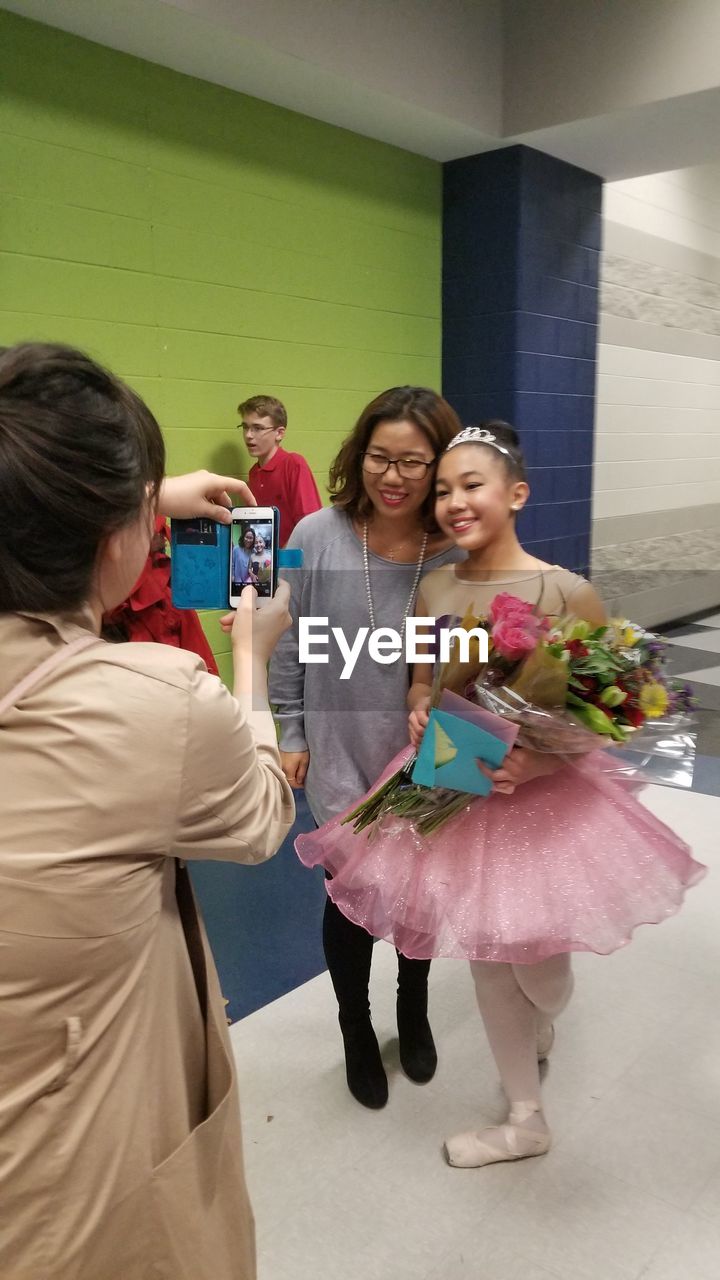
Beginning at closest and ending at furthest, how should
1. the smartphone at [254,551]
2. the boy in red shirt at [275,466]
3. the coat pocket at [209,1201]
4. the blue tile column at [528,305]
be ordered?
the coat pocket at [209,1201], the smartphone at [254,551], the boy in red shirt at [275,466], the blue tile column at [528,305]

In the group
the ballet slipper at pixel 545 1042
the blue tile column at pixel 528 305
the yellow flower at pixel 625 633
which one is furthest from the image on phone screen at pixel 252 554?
the blue tile column at pixel 528 305

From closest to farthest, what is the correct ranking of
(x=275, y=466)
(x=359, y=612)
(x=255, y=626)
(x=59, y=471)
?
(x=59, y=471) < (x=255, y=626) < (x=359, y=612) < (x=275, y=466)

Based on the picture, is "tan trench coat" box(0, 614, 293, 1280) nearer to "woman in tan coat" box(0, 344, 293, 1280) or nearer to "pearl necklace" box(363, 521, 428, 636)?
"woman in tan coat" box(0, 344, 293, 1280)

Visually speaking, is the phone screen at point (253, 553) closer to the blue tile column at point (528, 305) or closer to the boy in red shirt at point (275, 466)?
the boy in red shirt at point (275, 466)

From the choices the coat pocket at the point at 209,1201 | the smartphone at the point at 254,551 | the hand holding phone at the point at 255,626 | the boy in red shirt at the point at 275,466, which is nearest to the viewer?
the coat pocket at the point at 209,1201

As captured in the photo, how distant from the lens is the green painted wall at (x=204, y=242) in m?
3.24

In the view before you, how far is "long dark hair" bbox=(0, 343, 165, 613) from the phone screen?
0.54 meters

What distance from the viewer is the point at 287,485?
4.00m

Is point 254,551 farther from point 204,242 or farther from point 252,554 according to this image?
point 204,242

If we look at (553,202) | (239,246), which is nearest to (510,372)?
(553,202)

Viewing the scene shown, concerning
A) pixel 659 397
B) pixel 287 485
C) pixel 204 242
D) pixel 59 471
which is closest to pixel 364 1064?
pixel 59 471

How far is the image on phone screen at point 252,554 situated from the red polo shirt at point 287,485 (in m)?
2.54

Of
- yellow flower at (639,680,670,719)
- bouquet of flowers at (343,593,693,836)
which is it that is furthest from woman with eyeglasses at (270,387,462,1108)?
yellow flower at (639,680,670,719)

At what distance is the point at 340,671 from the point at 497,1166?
3.35 feet
